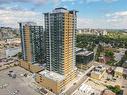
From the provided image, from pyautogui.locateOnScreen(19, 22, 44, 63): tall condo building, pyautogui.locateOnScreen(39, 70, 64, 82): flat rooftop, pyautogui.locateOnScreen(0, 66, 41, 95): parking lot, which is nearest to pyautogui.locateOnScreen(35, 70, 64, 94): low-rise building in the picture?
pyautogui.locateOnScreen(39, 70, 64, 82): flat rooftop

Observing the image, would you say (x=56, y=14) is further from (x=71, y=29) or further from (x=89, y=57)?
(x=89, y=57)

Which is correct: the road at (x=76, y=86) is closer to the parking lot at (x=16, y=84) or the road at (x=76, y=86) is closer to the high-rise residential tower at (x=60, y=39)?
the high-rise residential tower at (x=60, y=39)

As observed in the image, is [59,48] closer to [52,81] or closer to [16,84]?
[52,81]

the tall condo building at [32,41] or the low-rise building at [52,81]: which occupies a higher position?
the tall condo building at [32,41]

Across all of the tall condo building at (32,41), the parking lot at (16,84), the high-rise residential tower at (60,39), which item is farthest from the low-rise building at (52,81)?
the tall condo building at (32,41)

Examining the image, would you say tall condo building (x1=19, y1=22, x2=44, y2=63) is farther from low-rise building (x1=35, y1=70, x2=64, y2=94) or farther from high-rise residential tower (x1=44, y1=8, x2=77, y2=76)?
low-rise building (x1=35, y1=70, x2=64, y2=94)

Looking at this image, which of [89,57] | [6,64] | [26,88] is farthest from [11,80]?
[89,57]
